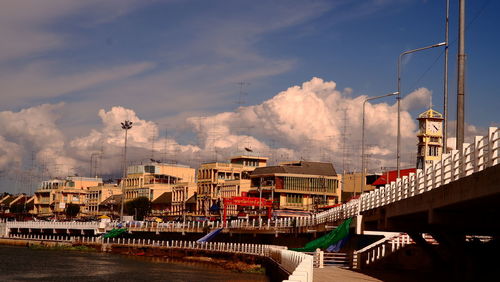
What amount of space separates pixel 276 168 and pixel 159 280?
3532 inches

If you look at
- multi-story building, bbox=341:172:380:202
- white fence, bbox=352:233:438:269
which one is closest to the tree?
multi-story building, bbox=341:172:380:202

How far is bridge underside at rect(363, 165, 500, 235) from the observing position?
25.9 m

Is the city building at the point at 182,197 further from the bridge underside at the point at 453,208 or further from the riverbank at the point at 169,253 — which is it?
the bridge underside at the point at 453,208

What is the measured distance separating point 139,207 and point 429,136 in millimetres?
69715

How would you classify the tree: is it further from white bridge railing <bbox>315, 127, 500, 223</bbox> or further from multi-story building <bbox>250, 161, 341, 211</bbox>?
white bridge railing <bbox>315, 127, 500, 223</bbox>

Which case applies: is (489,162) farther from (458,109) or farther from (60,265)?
(60,265)

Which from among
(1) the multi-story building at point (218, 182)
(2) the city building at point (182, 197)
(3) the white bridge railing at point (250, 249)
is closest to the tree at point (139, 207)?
(2) the city building at point (182, 197)

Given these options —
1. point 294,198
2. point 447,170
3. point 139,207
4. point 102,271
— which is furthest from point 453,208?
point 139,207

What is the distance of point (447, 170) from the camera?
3136cm

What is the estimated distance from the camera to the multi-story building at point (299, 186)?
5871 inches

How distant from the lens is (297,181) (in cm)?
15138

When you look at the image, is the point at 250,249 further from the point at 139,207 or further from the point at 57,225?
the point at 139,207

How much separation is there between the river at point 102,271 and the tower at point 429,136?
3269 inches

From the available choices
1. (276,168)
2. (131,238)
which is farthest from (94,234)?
(276,168)
